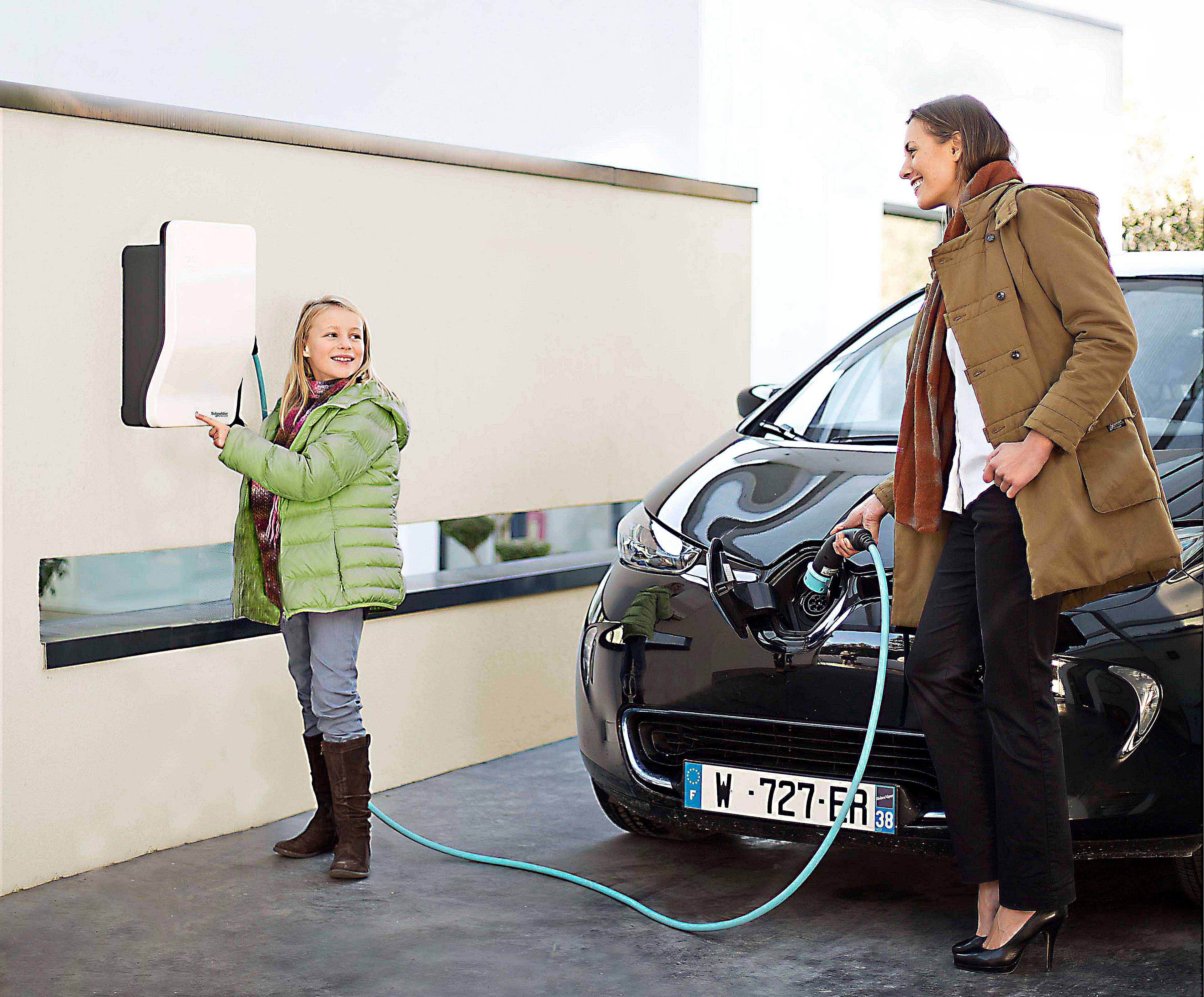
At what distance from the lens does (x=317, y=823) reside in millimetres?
4035

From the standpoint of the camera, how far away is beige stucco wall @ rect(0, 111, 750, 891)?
3725mm

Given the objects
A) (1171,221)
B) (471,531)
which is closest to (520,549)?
(471,531)

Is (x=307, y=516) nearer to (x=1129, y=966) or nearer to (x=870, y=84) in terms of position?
(x=1129, y=966)

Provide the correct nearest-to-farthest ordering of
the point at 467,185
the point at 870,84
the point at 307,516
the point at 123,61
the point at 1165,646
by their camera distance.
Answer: the point at 1165,646 < the point at 307,516 < the point at 123,61 < the point at 467,185 < the point at 870,84

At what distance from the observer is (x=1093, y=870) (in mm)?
3775

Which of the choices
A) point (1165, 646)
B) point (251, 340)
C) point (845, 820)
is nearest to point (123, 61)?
point (251, 340)

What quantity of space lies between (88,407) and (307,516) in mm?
657

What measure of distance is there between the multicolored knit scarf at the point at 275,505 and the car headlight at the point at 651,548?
823mm

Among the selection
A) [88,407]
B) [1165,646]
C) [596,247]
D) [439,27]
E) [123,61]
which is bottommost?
[1165,646]

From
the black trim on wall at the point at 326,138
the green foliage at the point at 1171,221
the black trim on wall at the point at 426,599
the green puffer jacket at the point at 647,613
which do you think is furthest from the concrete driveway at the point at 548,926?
the green foliage at the point at 1171,221

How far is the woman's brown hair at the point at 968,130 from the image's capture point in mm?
3027

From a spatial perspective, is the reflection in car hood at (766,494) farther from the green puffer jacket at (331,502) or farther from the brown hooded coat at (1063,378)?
the green puffer jacket at (331,502)

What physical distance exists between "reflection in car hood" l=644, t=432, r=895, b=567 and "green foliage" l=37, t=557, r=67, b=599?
1.56 meters

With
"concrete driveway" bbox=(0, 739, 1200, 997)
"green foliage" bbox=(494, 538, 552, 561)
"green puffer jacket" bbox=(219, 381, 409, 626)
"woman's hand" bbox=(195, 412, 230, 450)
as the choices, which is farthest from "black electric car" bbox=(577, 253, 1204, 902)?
"green foliage" bbox=(494, 538, 552, 561)
